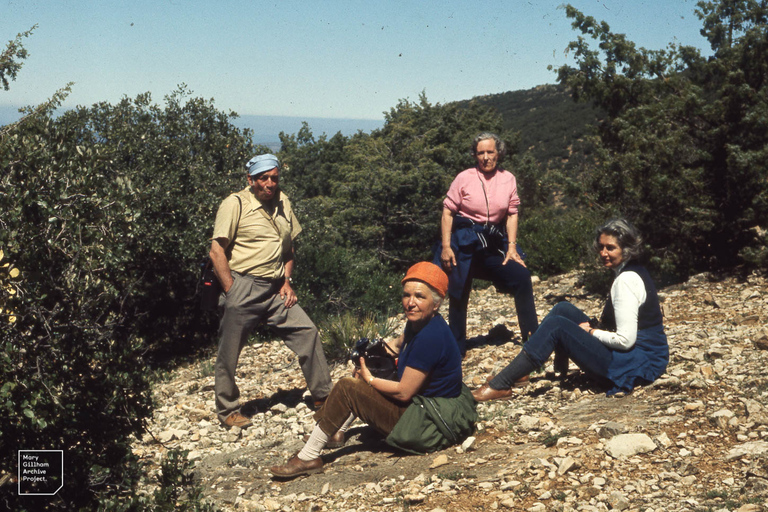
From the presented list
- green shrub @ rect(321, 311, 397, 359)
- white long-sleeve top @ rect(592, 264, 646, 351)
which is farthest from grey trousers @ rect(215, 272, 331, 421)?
white long-sleeve top @ rect(592, 264, 646, 351)

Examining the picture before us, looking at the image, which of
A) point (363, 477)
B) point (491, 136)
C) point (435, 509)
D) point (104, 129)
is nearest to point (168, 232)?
point (104, 129)

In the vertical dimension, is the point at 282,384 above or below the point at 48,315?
below

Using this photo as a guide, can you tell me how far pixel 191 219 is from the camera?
920cm

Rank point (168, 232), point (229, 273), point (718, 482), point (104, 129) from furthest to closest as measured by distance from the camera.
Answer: point (104, 129) < point (168, 232) < point (229, 273) < point (718, 482)

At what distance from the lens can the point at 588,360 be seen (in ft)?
15.8

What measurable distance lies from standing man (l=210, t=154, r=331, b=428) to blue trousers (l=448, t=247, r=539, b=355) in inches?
53.8

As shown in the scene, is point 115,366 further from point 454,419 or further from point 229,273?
point 454,419

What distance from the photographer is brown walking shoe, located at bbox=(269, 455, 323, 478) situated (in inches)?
171

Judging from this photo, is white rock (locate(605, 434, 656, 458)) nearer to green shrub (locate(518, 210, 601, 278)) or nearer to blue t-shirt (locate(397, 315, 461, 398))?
blue t-shirt (locate(397, 315, 461, 398))

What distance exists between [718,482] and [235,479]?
2919 mm

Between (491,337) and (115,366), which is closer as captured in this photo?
(115,366)

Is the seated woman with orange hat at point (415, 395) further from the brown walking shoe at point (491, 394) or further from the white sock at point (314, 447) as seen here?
the brown walking shoe at point (491, 394)

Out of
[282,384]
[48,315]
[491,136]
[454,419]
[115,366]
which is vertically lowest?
[282,384]

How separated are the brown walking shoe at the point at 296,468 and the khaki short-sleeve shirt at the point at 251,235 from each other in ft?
4.92
